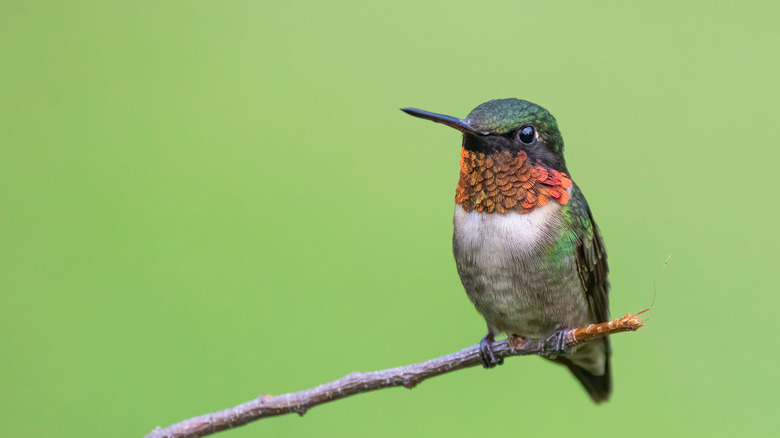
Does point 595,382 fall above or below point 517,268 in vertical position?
below

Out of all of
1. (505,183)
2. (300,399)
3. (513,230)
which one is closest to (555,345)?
(513,230)

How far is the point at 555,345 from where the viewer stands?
1757 mm

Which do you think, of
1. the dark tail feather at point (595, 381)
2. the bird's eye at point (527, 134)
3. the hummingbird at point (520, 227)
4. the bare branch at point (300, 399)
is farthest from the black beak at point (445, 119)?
the dark tail feather at point (595, 381)

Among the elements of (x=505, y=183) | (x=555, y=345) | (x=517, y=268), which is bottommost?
(x=555, y=345)

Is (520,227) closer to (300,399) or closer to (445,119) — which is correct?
(445,119)

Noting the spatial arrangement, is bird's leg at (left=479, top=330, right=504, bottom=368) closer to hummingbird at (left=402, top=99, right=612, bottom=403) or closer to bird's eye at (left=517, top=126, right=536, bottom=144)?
hummingbird at (left=402, top=99, right=612, bottom=403)

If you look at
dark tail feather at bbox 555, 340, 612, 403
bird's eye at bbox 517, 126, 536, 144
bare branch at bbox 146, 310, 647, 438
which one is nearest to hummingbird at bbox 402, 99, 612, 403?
bird's eye at bbox 517, 126, 536, 144

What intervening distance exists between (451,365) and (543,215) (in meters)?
0.43

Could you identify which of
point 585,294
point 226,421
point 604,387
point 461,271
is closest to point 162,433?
point 226,421

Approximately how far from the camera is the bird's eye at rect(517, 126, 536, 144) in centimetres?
162

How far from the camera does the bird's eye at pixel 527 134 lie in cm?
162

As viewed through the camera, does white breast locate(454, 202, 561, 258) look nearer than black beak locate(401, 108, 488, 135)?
No

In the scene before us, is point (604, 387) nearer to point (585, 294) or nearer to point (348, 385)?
point (585, 294)

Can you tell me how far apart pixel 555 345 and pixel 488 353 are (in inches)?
6.6
